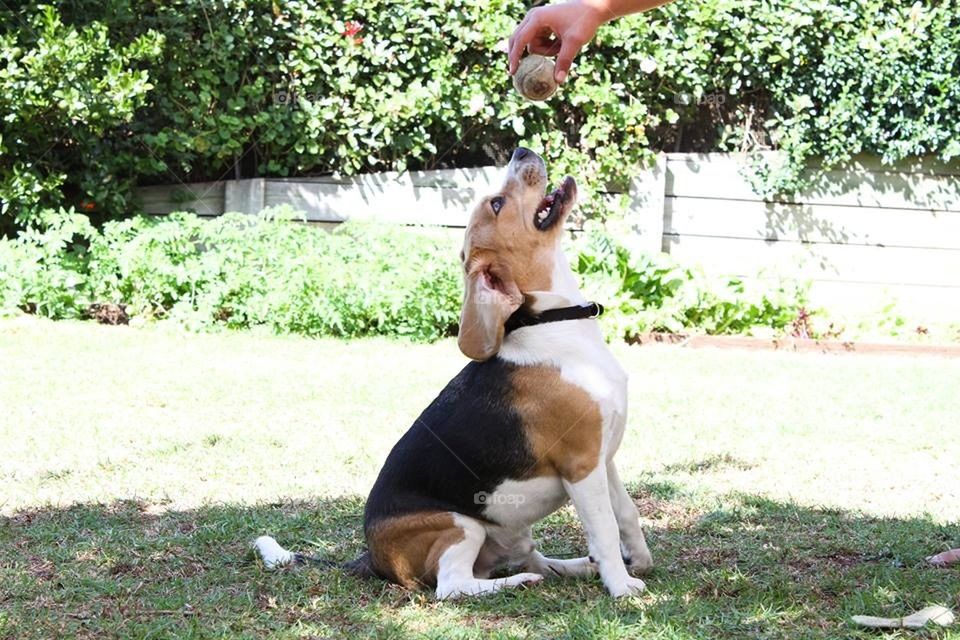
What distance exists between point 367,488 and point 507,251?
6.39 ft

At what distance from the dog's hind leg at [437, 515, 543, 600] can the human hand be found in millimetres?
1606

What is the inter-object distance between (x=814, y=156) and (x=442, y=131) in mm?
3795

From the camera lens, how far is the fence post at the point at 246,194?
37.6 ft

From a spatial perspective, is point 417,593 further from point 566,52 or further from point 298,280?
point 298,280

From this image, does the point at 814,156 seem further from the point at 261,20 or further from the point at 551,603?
the point at 551,603

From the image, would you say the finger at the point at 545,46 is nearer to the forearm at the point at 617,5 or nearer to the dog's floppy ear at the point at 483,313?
the forearm at the point at 617,5

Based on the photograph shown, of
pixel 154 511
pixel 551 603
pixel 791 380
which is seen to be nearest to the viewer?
pixel 551 603

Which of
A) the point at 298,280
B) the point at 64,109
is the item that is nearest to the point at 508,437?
the point at 298,280

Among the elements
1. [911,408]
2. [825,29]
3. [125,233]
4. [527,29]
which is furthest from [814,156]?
[527,29]

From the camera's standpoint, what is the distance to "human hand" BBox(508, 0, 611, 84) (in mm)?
3855

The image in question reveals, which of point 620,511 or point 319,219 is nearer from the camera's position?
point 620,511

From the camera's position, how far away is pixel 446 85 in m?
11.1

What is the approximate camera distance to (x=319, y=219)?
38.2ft

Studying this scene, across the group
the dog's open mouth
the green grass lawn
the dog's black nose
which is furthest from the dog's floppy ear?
the green grass lawn
